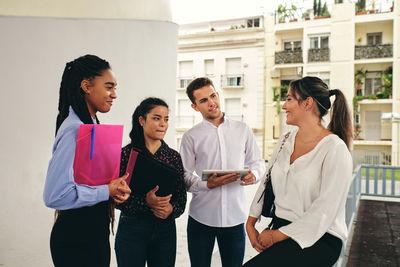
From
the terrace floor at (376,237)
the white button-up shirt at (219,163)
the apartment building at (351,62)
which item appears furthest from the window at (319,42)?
the white button-up shirt at (219,163)

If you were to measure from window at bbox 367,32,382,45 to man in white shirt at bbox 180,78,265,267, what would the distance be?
62.7 ft

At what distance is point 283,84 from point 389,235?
1552cm

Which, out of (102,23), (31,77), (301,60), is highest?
(301,60)

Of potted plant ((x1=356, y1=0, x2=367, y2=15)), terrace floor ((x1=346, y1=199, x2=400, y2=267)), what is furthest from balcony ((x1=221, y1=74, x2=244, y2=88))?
terrace floor ((x1=346, y1=199, x2=400, y2=267))

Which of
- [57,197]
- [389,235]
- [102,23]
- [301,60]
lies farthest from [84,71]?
[301,60]

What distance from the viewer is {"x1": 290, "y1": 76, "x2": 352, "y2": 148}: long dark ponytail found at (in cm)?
160

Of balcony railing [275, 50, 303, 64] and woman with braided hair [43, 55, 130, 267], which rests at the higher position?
balcony railing [275, 50, 303, 64]

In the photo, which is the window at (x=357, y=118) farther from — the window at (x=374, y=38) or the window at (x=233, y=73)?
the window at (x=233, y=73)

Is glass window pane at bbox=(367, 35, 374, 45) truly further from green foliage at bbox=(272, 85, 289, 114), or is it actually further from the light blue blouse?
the light blue blouse

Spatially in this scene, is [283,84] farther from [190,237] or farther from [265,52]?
[190,237]

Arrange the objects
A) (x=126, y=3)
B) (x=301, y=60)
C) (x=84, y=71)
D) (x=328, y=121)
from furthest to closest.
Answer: (x=301, y=60), (x=126, y=3), (x=328, y=121), (x=84, y=71)

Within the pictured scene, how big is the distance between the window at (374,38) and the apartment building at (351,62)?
0.05 meters

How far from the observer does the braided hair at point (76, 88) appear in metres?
1.39

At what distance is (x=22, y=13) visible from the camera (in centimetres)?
358
